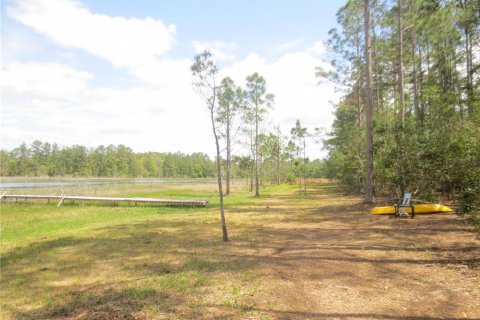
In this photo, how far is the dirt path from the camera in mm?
4098

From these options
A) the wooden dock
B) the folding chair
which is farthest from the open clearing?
the wooden dock

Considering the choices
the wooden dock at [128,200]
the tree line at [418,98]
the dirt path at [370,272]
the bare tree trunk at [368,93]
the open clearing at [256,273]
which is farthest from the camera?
the wooden dock at [128,200]

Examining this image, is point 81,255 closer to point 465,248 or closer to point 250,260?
point 250,260

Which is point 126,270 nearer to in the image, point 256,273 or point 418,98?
point 256,273

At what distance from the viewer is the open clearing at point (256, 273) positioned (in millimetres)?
4281

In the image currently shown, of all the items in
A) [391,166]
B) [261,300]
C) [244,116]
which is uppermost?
[244,116]

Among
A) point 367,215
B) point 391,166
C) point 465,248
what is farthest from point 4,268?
point 391,166

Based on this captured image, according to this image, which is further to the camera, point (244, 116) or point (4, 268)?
point (244, 116)

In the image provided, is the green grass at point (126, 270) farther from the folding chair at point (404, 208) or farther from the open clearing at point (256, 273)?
the folding chair at point (404, 208)

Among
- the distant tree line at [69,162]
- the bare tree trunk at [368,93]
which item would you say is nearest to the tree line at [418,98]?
the bare tree trunk at [368,93]

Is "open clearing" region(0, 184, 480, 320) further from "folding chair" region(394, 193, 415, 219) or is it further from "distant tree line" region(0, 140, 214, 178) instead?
"distant tree line" region(0, 140, 214, 178)

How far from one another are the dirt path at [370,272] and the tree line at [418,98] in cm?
131

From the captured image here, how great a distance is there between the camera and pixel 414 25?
611 inches

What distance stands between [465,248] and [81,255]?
32.7ft
